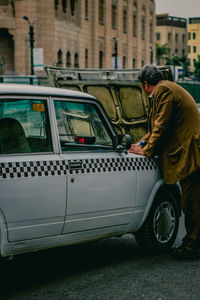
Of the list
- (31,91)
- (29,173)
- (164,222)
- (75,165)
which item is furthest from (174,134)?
(29,173)

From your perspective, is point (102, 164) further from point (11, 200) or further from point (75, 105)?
point (11, 200)

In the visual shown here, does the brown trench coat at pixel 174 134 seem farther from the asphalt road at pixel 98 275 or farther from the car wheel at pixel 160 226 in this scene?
the asphalt road at pixel 98 275

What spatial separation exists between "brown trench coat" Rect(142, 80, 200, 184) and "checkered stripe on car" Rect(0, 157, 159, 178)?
0.54ft

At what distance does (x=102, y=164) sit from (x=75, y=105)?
61 centimetres

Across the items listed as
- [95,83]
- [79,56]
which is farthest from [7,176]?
[79,56]

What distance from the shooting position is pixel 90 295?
15.7ft

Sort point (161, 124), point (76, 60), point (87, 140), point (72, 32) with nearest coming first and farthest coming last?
point (87, 140) → point (161, 124) → point (72, 32) → point (76, 60)

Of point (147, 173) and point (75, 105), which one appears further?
point (147, 173)

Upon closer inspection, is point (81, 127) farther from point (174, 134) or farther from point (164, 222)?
point (164, 222)

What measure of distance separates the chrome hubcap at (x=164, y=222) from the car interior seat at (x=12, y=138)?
184cm

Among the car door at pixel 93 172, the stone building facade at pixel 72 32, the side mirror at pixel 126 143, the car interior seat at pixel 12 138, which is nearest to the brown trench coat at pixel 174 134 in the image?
the side mirror at pixel 126 143

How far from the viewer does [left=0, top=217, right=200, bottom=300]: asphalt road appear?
15.8 ft

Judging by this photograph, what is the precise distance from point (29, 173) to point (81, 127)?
3.89 ft

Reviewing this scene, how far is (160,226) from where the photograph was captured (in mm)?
6172
